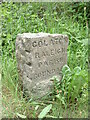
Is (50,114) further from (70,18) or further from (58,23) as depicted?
(70,18)

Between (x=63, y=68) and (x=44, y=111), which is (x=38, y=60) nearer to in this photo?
(x=63, y=68)

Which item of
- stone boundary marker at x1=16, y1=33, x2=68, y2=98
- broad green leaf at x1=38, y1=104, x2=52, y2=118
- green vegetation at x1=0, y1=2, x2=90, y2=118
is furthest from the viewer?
stone boundary marker at x1=16, y1=33, x2=68, y2=98

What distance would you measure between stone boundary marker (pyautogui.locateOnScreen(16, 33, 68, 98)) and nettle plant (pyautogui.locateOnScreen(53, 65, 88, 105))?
136 millimetres

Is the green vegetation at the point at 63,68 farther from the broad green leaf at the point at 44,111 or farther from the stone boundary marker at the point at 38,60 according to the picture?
the stone boundary marker at the point at 38,60

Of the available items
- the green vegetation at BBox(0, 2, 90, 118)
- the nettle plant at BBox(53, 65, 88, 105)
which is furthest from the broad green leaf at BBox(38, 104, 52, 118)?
the nettle plant at BBox(53, 65, 88, 105)

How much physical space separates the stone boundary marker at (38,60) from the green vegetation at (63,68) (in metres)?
0.10

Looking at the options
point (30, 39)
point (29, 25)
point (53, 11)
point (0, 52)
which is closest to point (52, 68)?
point (30, 39)

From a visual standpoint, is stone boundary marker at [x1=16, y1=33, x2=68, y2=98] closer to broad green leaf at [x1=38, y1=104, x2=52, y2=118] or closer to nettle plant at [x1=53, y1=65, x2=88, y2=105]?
nettle plant at [x1=53, y1=65, x2=88, y2=105]

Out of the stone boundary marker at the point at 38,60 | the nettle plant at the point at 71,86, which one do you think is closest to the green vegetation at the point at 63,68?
the nettle plant at the point at 71,86

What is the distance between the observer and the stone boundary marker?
2383mm

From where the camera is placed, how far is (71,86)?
7.66 feet

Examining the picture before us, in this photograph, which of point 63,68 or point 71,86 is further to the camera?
point 63,68

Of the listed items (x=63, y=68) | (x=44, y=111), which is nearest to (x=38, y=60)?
(x=63, y=68)

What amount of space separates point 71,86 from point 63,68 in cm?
35
